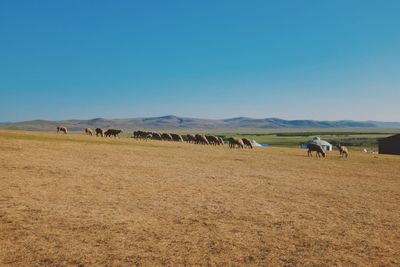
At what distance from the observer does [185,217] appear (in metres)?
13.3

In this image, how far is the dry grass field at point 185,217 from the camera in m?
9.70

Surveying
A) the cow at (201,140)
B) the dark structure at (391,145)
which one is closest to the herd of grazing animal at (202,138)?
the cow at (201,140)

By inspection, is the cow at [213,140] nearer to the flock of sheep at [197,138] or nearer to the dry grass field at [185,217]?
the flock of sheep at [197,138]

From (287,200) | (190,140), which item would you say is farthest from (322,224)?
(190,140)

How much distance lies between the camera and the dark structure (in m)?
61.9

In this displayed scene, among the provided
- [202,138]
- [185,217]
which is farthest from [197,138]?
[185,217]

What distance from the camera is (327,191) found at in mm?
19625

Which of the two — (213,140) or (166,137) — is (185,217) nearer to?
(213,140)

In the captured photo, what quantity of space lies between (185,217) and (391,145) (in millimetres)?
58766

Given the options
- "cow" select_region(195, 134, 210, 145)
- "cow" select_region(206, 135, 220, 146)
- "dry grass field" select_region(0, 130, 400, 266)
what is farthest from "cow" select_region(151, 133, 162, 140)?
"dry grass field" select_region(0, 130, 400, 266)

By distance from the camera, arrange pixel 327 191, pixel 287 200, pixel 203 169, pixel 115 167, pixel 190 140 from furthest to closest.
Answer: pixel 190 140, pixel 203 169, pixel 115 167, pixel 327 191, pixel 287 200

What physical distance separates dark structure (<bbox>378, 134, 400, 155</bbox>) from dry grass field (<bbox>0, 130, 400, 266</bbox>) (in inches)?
1680

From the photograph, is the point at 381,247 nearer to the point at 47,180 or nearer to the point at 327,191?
the point at 327,191

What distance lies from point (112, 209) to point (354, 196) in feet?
37.7
